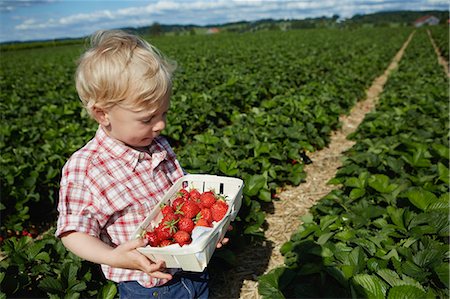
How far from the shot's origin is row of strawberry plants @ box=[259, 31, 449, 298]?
2.09 meters

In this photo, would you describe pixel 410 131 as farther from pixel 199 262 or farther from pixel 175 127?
pixel 199 262

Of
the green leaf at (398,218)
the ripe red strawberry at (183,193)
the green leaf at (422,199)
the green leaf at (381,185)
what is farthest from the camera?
the green leaf at (381,185)

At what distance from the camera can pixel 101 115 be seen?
5.45 ft

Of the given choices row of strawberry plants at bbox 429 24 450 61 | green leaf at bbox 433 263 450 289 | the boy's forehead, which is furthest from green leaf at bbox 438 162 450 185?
row of strawberry plants at bbox 429 24 450 61

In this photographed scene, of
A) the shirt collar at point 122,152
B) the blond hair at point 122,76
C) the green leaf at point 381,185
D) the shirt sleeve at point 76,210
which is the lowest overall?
the green leaf at point 381,185

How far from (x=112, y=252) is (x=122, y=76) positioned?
2.36 feet

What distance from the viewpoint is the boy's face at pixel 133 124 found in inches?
63.4

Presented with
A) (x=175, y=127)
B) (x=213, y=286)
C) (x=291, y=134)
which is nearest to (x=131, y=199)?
(x=213, y=286)

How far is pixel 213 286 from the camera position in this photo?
3076 mm

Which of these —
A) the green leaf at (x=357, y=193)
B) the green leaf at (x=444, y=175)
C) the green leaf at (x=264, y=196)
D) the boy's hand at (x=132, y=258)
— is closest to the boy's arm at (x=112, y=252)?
the boy's hand at (x=132, y=258)

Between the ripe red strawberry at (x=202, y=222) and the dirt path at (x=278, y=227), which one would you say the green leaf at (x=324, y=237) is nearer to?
the dirt path at (x=278, y=227)

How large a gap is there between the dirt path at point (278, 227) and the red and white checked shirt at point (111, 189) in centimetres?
131

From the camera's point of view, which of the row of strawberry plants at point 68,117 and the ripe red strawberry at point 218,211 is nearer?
the ripe red strawberry at point 218,211

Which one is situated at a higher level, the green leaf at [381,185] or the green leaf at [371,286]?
the green leaf at [371,286]
